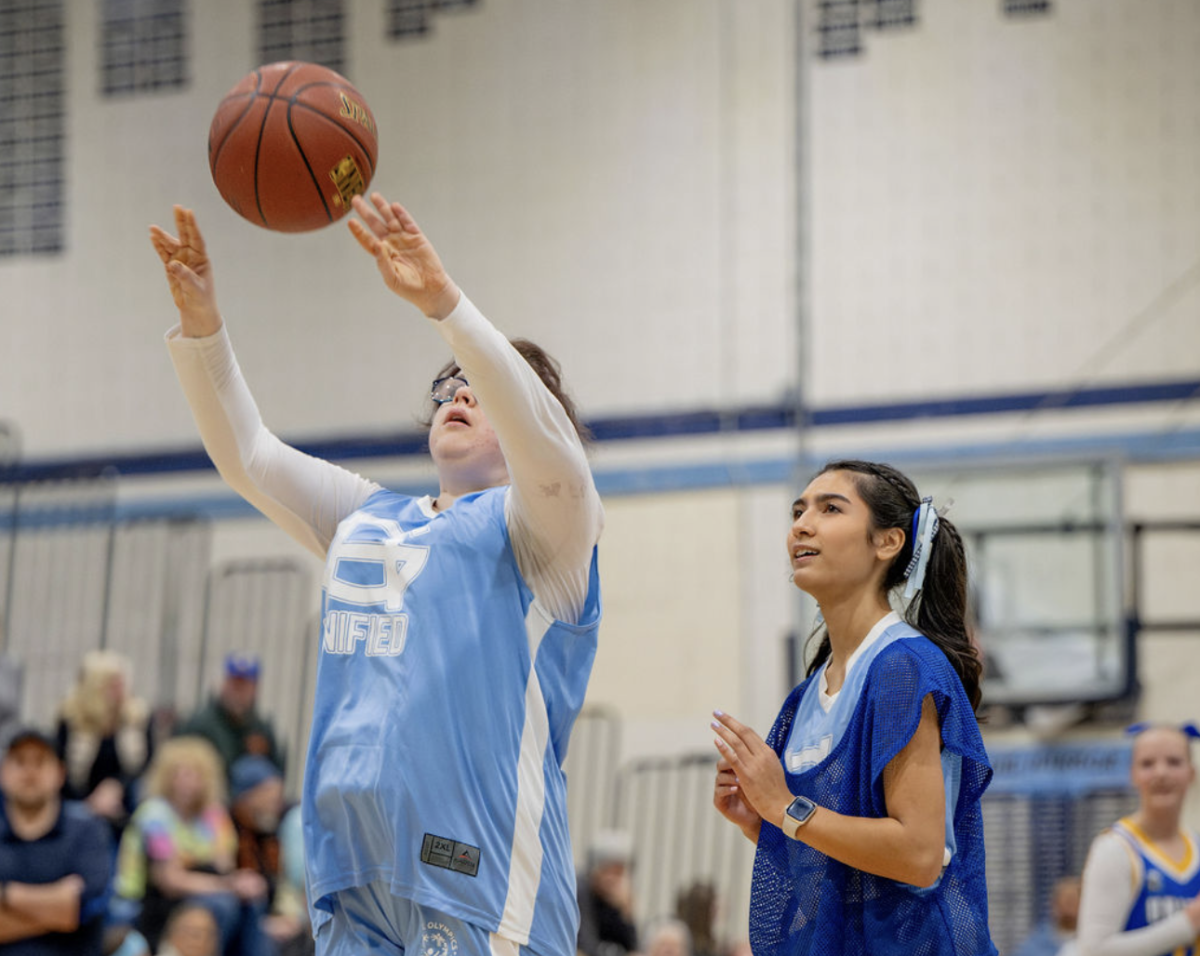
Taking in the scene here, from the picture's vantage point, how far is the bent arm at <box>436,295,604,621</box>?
8.70ft

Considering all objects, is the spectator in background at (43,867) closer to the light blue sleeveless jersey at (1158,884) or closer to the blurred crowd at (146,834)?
the blurred crowd at (146,834)

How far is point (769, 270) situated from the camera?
1071 centimetres

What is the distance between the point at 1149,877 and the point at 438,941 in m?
3.15

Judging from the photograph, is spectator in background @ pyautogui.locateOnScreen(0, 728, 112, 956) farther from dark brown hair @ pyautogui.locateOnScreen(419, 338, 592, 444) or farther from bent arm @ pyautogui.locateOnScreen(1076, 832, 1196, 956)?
bent arm @ pyautogui.locateOnScreen(1076, 832, 1196, 956)

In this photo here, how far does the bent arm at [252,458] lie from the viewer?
3.03m

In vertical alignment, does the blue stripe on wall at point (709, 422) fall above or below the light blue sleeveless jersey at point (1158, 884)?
above

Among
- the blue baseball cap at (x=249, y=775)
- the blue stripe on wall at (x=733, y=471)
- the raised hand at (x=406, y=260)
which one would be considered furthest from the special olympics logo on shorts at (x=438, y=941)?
the blue stripe on wall at (x=733, y=471)

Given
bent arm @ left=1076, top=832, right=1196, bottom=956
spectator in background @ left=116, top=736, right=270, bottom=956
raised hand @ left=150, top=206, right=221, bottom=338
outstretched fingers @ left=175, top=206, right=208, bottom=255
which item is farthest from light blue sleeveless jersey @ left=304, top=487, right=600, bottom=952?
spectator in background @ left=116, top=736, right=270, bottom=956

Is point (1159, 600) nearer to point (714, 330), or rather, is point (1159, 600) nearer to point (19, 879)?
point (714, 330)

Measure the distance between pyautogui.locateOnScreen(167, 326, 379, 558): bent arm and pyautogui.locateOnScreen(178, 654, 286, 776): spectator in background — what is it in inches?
223

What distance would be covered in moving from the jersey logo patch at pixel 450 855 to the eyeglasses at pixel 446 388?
866 millimetres

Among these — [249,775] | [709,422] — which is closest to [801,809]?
[249,775]

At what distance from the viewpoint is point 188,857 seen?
7207 millimetres

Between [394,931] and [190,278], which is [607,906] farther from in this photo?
[190,278]
